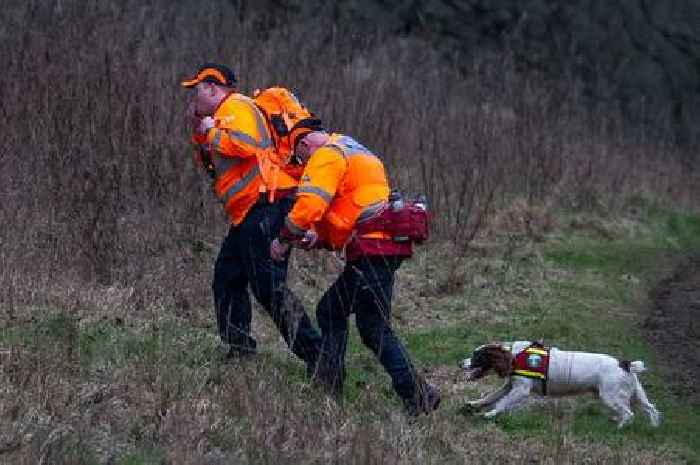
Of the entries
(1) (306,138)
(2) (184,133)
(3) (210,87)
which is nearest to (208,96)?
(3) (210,87)

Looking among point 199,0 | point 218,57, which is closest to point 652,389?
point 218,57

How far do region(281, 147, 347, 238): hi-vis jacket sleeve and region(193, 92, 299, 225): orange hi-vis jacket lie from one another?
32.6 inches

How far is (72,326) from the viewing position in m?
8.34

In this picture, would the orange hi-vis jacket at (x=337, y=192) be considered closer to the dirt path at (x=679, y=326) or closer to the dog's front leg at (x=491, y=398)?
the dog's front leg at (x=491, y=398)

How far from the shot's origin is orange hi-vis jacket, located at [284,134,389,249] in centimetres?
766

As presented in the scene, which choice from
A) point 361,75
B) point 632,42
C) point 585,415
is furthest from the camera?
point 632,42

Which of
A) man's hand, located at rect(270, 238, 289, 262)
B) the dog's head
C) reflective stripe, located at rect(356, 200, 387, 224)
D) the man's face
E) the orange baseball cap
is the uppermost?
the orange baseball cap

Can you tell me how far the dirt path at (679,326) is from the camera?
10383 mm

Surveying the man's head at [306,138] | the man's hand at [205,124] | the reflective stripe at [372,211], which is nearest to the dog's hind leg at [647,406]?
the reflective stripe at [372,211]

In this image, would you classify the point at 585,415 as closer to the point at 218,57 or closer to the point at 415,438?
the point at 415,438

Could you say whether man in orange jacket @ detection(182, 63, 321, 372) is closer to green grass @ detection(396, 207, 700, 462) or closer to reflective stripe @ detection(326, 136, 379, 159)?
reflective stripe @ detection(326, 136, 379, 159)

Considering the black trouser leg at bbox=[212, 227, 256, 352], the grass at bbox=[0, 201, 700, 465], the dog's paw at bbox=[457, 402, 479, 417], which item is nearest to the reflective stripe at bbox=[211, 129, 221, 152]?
the black trouser leg at bbox=[212, 227, 256, 352]

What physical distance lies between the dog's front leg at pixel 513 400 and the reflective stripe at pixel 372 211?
1.54 meters

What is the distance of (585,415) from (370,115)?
6.77 metres
